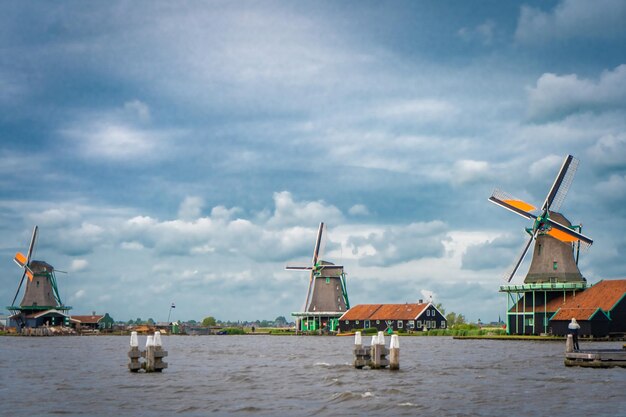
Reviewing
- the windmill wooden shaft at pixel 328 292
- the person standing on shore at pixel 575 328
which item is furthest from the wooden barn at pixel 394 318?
the person standing on shore at pixel 575 328

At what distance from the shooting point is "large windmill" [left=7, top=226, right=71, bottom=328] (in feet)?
357

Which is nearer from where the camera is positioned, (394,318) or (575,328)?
(575,328)

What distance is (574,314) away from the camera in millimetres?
69250

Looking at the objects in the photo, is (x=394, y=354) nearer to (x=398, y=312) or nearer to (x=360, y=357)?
(x=360, y=357)

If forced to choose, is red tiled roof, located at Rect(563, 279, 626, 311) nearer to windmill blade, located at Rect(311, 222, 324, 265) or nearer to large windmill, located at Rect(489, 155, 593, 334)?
large windmill, located at Rect(489, 155, 593, 334)

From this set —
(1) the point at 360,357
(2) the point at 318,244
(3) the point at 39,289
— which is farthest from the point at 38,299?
(1) the point at 360,357

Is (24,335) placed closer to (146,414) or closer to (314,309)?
(314,309)

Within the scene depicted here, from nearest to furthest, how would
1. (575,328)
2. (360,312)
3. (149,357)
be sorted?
(149,357) → (575,328) → (360,312)

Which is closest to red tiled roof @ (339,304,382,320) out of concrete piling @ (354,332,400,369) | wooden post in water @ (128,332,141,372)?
concrete piling @ (354,332,400,369)

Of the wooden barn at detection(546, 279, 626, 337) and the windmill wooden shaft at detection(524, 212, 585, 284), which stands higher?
the windmill wooden shaft at detection(524, 212, 585, 284)

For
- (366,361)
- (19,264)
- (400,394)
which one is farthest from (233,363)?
(19,264)

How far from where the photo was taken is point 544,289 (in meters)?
73.1

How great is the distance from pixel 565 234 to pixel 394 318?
30896 millimetres

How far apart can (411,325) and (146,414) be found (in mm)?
76897
